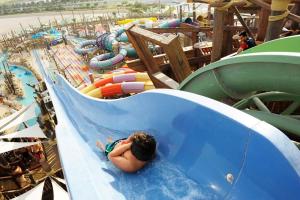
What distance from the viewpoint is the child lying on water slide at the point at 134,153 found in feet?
8.92

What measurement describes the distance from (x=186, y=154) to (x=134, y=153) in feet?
1.74

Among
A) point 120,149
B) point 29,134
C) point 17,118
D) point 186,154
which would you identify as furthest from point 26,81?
point 186,154

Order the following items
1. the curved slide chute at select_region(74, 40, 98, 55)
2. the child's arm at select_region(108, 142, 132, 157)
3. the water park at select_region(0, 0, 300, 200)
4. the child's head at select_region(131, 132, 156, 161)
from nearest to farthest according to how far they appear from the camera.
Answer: the water park at select_region(0, 0, 300, 200)
the child's head at select_region(131, 132, 156, 161)
the child's arm at select_region(108, 142, 132, 157)
the curved slide chute at select_region(74, 40, 98, 55)

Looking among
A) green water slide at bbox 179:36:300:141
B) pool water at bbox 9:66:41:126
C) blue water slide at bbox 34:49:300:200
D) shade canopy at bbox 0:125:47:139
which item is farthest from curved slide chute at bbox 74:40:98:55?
green water slide at bbox 179:36:300:141

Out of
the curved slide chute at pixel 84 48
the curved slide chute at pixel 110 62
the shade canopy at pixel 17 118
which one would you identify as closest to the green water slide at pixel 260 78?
the shade canopy at pixel 17 118

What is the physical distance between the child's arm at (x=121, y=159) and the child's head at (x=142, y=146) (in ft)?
0.37

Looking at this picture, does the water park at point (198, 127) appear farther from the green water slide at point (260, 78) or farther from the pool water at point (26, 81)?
the pool water at point (26, 81)

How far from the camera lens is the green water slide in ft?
6.50

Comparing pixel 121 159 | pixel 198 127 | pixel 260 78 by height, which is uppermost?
pixel 260 78

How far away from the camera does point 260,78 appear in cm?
217

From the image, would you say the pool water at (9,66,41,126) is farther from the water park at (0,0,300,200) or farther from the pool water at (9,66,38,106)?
the water park at (0,0,300,200)

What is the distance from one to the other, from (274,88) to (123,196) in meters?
1.67

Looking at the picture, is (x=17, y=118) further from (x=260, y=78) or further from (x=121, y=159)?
(x=260, y=78)

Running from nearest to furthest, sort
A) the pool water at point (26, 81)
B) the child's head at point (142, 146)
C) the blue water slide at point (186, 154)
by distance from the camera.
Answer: the blue water slide at point (186, 154)
the child's head at point (142, 146)
the pool water at point (26, 81)
